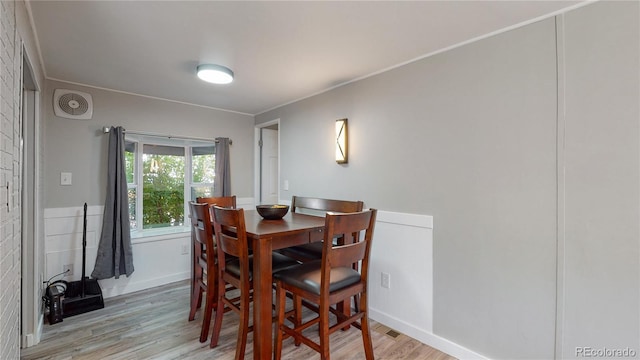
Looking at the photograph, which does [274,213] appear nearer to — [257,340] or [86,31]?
[257,340]

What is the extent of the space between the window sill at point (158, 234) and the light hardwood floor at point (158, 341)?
736 millimetres

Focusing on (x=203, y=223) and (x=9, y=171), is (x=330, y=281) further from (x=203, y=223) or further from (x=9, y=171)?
(x=9, y=171)

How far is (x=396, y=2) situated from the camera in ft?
5.06

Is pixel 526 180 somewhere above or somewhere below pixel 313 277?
above

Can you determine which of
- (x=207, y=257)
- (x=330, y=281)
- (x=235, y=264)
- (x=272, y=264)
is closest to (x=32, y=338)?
(x=207, y=257)

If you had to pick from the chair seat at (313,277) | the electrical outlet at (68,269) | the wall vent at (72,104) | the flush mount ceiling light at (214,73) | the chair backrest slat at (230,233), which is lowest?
the electrical outlet at (68,269)

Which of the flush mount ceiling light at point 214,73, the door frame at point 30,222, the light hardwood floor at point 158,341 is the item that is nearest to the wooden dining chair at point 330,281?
the light hardwood floor at point 158,341

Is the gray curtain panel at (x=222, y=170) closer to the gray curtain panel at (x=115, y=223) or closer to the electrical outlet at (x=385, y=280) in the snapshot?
the gray curtain panel at (x=115, y=223)

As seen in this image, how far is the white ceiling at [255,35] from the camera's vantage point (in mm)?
1592

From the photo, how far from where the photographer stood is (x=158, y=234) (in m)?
3.41

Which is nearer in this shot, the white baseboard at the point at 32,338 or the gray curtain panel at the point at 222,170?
the white baseboard at the point at 32,338

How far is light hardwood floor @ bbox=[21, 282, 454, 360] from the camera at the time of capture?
2.04 m

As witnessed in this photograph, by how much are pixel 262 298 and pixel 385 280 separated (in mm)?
1174

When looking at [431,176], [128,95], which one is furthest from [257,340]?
[128,95]
